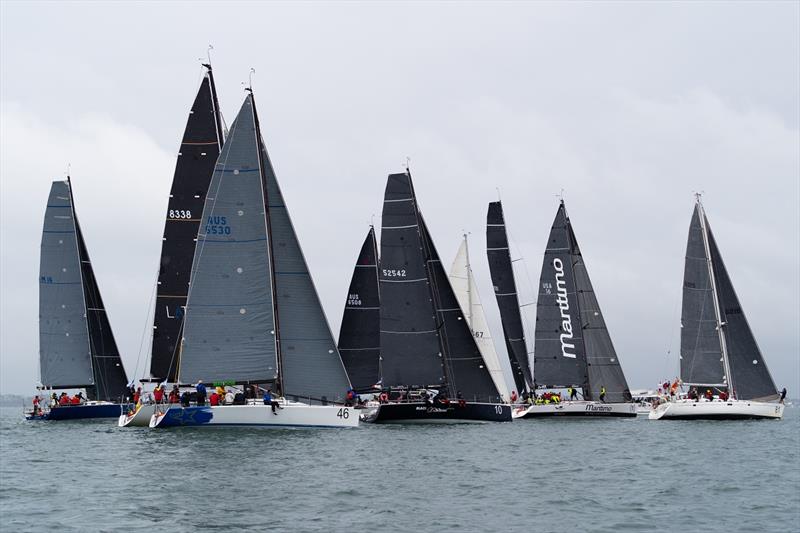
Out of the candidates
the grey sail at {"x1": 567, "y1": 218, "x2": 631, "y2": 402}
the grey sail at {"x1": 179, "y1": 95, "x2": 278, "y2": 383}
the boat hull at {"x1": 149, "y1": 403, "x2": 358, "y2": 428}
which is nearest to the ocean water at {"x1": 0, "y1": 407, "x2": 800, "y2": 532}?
the boat hull at {"x1": 149, "y1": 403, "x2": 358, "y2": 428}

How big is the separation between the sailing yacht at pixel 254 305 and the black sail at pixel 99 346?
19.2m

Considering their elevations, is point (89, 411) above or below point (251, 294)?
below

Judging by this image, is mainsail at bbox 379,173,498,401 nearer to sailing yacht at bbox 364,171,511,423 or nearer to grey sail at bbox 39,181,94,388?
sailing yacht at bbox 364,171,511,423

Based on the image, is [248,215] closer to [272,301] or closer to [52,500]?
[272,301]

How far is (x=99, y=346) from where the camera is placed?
53.1 metres

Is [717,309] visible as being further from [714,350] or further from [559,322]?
[559,322]

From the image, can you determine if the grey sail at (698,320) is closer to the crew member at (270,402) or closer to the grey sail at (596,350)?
the grey sail at (596,350)

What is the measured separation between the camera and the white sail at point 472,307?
49406 mm

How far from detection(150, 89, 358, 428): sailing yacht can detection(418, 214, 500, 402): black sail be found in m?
9.25

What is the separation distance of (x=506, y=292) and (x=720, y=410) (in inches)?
597

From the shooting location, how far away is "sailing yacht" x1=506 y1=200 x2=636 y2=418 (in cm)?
5466

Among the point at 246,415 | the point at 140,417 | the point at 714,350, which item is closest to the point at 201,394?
the point at 246,415

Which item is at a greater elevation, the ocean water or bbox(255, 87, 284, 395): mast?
bbox(255, 87, 284, 395): mast

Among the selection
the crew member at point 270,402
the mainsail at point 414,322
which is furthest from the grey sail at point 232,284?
the mainsail at point 414,322
